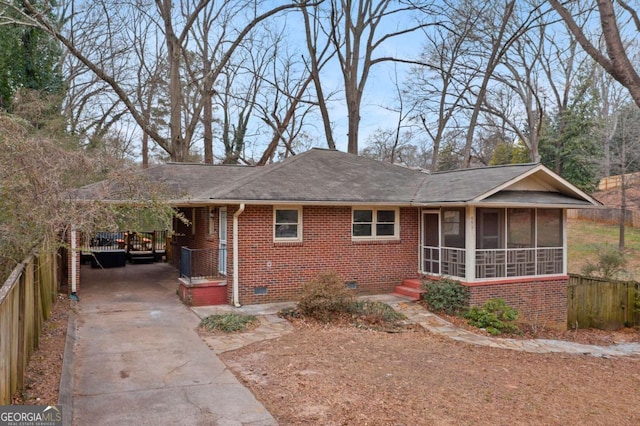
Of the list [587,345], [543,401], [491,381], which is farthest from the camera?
[587,345]

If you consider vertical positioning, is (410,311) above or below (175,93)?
below

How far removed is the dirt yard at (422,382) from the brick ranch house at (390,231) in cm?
311

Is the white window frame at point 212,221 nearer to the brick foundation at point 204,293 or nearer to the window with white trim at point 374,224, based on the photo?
the brick foundation at point 204,293

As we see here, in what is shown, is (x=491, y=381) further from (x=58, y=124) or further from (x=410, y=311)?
(x=58, y=124)

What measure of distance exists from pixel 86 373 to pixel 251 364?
2.34 metres

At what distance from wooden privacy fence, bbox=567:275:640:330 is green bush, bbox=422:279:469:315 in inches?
165

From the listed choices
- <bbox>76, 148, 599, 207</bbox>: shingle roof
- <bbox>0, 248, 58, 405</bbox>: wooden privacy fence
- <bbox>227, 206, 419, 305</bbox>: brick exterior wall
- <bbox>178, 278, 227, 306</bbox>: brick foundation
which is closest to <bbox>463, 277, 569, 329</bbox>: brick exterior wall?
<bbox>76, 148, 599, 207</bbox>: shingle roof

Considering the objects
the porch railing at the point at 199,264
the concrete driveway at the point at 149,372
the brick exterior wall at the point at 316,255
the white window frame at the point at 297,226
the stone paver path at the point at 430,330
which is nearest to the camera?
the concrete driveway at the point at 149,372

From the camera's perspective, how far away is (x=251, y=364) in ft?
25.0

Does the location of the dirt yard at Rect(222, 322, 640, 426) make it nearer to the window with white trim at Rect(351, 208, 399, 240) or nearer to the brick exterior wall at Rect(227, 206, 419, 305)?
the brick exterior wall at Rect(227, 206, 419, 305)

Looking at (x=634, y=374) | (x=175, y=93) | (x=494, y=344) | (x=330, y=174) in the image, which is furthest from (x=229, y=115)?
(x=634, y=374)

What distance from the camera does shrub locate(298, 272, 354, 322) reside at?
35.1 ft

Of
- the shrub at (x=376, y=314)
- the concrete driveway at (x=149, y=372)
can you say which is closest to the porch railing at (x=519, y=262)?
the shrub at (x=376, y=314)

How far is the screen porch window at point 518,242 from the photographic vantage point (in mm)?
13156
